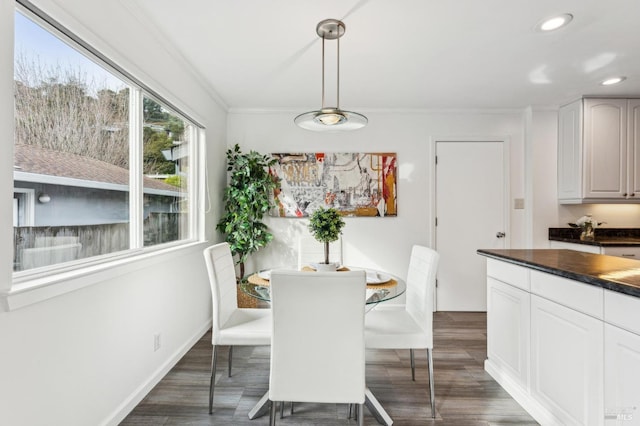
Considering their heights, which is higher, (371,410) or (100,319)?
(100,319)

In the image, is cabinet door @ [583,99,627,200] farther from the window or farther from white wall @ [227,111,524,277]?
the window

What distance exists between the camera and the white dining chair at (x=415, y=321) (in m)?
1.88

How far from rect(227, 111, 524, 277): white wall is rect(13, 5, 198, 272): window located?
4.95ft

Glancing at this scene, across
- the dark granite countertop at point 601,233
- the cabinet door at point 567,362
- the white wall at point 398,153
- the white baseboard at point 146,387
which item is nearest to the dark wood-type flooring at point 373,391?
the white baseboard at point 146,387

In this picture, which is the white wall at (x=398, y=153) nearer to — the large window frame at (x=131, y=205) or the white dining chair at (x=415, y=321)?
the large window frame at (x=131, y=205)

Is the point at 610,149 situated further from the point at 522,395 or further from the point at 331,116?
the point at 331,116

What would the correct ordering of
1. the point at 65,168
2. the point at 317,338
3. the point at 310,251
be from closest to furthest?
1. the point at 317,338
2. the point at 65,168
3. the point at 310,251

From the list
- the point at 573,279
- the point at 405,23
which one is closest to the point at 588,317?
the point at 573,279

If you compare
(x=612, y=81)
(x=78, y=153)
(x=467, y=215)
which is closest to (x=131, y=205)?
(x=78, y=153)

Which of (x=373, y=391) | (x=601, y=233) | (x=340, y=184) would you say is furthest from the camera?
(x=340, y=184)

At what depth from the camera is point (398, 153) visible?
3.82m

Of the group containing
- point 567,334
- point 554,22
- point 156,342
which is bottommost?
point 156,342

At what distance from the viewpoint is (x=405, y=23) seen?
206cm

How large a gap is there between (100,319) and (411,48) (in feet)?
8.71
